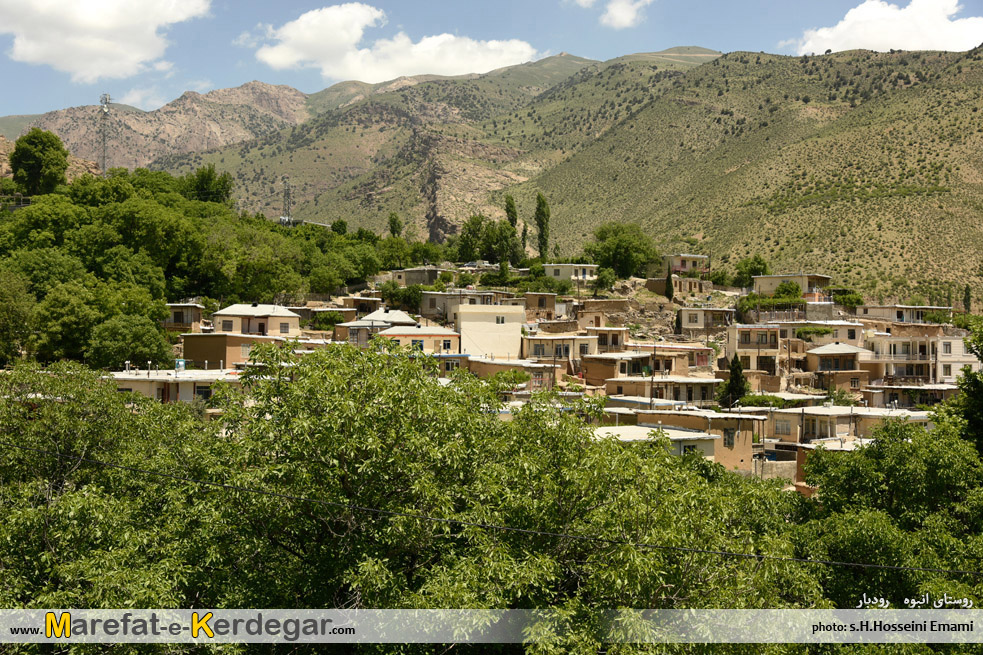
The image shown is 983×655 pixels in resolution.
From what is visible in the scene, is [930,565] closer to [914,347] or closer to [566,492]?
[566,492]

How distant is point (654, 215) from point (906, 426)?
9408 cm

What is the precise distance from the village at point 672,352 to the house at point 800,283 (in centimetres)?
15

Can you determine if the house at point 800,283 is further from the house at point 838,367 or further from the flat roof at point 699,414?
the flat roof at point 699,414

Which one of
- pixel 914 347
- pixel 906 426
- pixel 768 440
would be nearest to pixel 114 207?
pixel 768 440

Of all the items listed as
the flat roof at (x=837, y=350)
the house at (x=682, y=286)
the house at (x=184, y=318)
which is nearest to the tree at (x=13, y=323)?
the house at (x=184, y=318)

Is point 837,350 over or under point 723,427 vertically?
over

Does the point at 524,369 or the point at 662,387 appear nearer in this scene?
the point at 524,369

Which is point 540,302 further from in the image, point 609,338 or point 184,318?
point 184,318

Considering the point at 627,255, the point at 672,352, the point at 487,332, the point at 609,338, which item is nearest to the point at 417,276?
the point at 627,255

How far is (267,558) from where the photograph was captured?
46.8 ft

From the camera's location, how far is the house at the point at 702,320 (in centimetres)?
6231

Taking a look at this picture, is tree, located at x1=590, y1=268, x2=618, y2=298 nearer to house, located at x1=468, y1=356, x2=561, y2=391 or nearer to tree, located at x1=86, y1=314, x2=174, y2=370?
house, located at x1=468, y1=356, x2=561, y2=391

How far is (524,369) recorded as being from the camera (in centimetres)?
4350

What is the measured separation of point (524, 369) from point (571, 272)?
3096 cm
